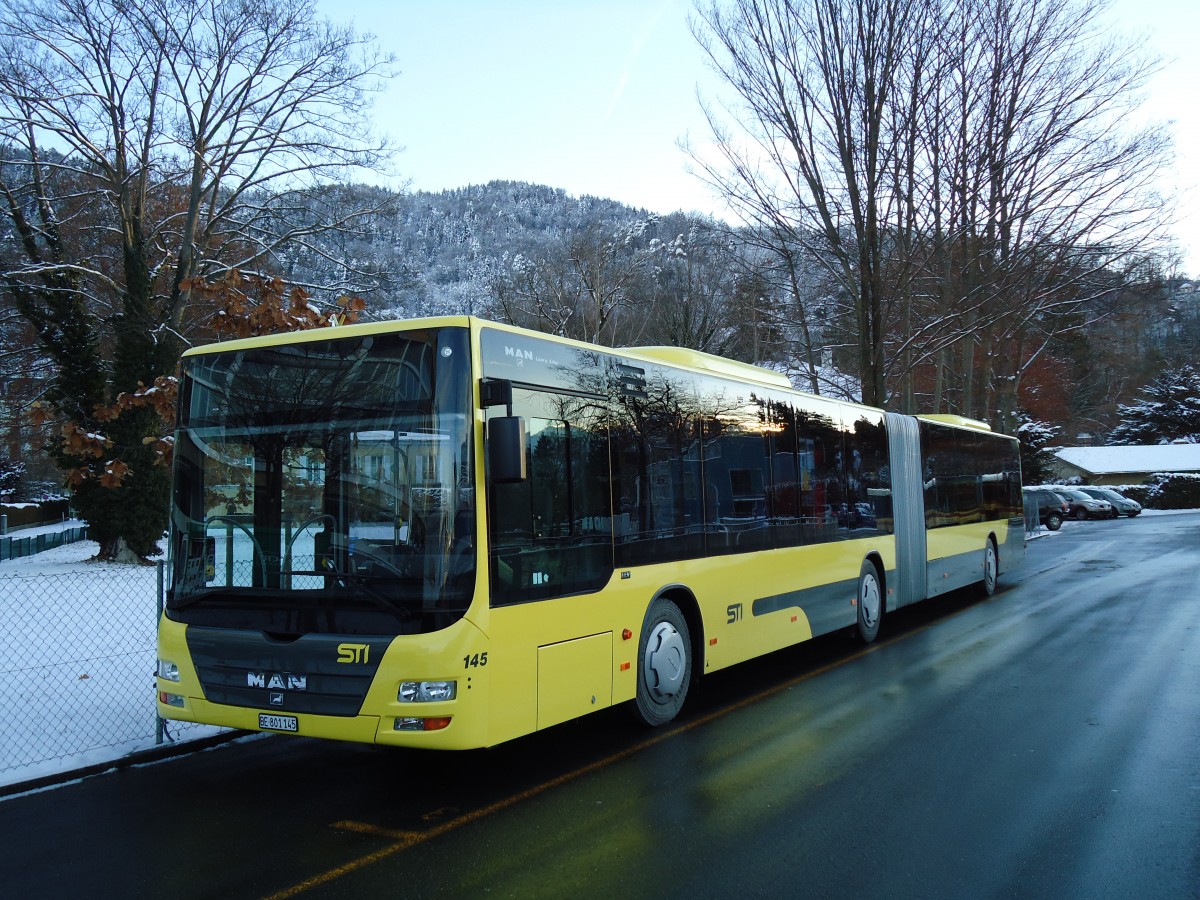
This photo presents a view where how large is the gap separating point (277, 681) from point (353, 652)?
0.61 metres

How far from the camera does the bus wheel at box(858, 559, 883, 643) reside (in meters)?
11.8

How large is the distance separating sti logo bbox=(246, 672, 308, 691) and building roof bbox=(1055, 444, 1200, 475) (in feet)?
253

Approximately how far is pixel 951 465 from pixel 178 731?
488 inches

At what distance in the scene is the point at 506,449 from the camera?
5480 millimetres

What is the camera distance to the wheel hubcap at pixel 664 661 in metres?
7.38

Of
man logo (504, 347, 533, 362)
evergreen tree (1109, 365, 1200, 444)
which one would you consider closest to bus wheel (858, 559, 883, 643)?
man logo (504, 347, 533, 362)

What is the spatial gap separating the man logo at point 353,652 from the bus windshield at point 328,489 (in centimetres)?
12

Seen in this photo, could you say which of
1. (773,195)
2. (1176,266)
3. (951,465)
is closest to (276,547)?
(951,465)

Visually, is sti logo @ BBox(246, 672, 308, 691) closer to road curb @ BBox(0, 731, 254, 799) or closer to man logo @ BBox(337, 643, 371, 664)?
man logo @ BBox(337, 643, 371, 664)

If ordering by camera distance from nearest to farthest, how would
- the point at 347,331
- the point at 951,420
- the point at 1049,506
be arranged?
the point at 347,331, the point at 951,420, the point at 1049,506

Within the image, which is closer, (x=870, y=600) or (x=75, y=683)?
(x=75, y=683)

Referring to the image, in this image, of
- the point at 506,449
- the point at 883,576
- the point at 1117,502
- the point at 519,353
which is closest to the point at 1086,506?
the point at 1117,502

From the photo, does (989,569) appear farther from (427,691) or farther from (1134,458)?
(1134,458)

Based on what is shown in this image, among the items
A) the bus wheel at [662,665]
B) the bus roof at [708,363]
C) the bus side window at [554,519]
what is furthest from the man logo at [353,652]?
the bus roof at [708,363]
